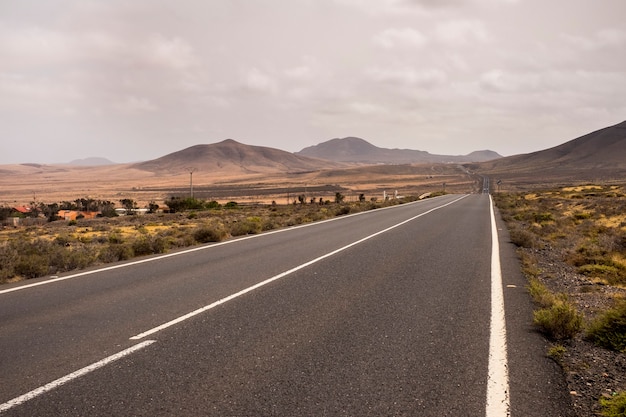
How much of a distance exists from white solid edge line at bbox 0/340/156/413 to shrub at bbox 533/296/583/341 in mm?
4819

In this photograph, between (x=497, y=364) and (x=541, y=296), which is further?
(x=541, y=296)

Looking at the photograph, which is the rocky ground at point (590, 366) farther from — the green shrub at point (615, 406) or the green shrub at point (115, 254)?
the green shrub at point (115, 254)

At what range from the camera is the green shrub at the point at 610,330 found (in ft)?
17.1

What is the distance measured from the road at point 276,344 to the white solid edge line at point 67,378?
0.7 inches

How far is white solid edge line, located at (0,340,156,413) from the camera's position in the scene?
3.67m

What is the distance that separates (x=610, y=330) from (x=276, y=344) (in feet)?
13.3

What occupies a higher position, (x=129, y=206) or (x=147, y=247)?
(x=147, y=247)

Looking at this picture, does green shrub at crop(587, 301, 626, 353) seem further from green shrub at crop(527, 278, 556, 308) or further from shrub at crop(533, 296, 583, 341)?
green shrub at crop(527, 278, 556, 308)

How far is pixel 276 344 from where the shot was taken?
5.02 metres

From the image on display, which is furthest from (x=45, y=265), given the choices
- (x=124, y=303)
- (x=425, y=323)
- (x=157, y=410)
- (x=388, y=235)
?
(x=388, y=235)

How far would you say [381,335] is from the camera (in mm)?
5324

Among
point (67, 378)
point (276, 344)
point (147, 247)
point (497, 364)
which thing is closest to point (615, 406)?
point (497, 364)

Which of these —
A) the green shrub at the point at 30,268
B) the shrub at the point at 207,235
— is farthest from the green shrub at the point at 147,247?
the green shrub at the point at 30,268

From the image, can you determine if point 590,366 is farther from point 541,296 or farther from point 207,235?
point 207,235
